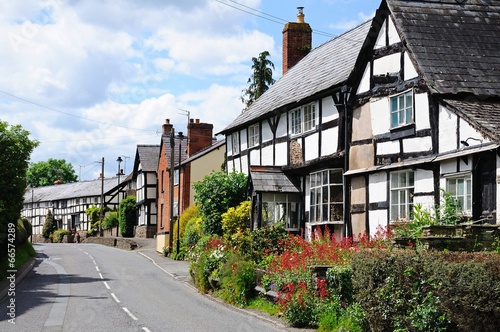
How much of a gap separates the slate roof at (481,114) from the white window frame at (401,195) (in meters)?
2.61

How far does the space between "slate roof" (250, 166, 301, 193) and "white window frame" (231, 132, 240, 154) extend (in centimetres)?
601

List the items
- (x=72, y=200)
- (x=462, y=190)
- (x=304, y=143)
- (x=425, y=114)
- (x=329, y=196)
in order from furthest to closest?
1. (x=72, y=200)
2. (x=304, y=143)
3. (x=329, y=196)
4. (x=425, y=114)
5. (x=462, y=190)

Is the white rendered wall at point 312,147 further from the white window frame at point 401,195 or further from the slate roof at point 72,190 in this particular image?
the slate roof at point 72,190

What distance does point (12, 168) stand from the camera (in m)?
26.7

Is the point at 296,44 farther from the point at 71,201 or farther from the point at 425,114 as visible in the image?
the point at 71,201

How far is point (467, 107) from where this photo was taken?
18.1 meters

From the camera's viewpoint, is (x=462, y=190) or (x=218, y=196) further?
(x=218, y=196)

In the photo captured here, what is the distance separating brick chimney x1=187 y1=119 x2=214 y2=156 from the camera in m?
52.2

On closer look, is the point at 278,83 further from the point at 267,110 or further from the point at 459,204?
the point at 459,204

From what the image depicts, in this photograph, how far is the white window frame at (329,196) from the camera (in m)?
24.5

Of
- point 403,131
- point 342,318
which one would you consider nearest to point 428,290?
point 342,318

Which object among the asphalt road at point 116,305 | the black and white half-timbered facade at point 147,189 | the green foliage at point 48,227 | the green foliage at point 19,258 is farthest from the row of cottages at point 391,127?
the green foliage at point 48,227

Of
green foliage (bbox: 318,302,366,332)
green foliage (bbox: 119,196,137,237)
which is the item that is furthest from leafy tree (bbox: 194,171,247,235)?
green foliage (bbox: 119,196,137,237)

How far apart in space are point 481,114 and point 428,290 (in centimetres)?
747
